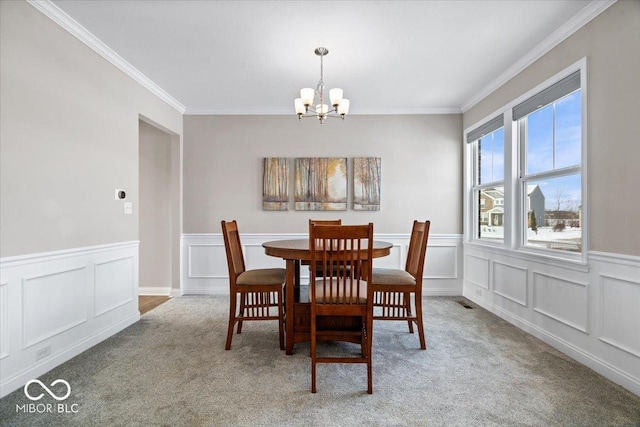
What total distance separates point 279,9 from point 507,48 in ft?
6.69

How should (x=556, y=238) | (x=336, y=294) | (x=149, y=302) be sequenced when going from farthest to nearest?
(x=149, y=302) → (x=556, y=238) → (x=336, y=294)

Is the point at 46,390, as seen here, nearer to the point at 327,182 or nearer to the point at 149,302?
the point at 149,302

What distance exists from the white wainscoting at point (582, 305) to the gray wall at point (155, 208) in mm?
4258

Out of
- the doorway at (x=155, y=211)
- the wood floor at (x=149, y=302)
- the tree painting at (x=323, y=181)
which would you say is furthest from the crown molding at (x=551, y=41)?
the wood floor at (x=149, y=302)

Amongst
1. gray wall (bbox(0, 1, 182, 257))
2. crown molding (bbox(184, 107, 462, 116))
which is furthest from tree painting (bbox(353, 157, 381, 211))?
gray wall (bbox(0, 1, 182, 257))

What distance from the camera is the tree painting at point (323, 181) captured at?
4.48m

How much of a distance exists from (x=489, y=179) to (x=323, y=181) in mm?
2099

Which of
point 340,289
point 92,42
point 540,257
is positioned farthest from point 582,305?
point 92,42

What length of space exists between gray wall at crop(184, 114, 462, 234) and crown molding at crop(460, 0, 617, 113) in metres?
0.96

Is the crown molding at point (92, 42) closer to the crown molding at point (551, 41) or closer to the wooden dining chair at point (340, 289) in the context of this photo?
the wooden dining chair at point (340, 289)

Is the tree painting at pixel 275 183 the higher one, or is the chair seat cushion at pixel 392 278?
the tree painting at pixel 275 183

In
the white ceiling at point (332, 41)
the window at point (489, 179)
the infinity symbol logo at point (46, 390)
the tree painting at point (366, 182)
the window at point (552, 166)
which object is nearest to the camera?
the infinity symbol logo at point (46, 390)

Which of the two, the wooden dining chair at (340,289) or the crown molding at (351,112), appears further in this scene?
the crown molding at (351,112)

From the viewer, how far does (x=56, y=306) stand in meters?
2.36
